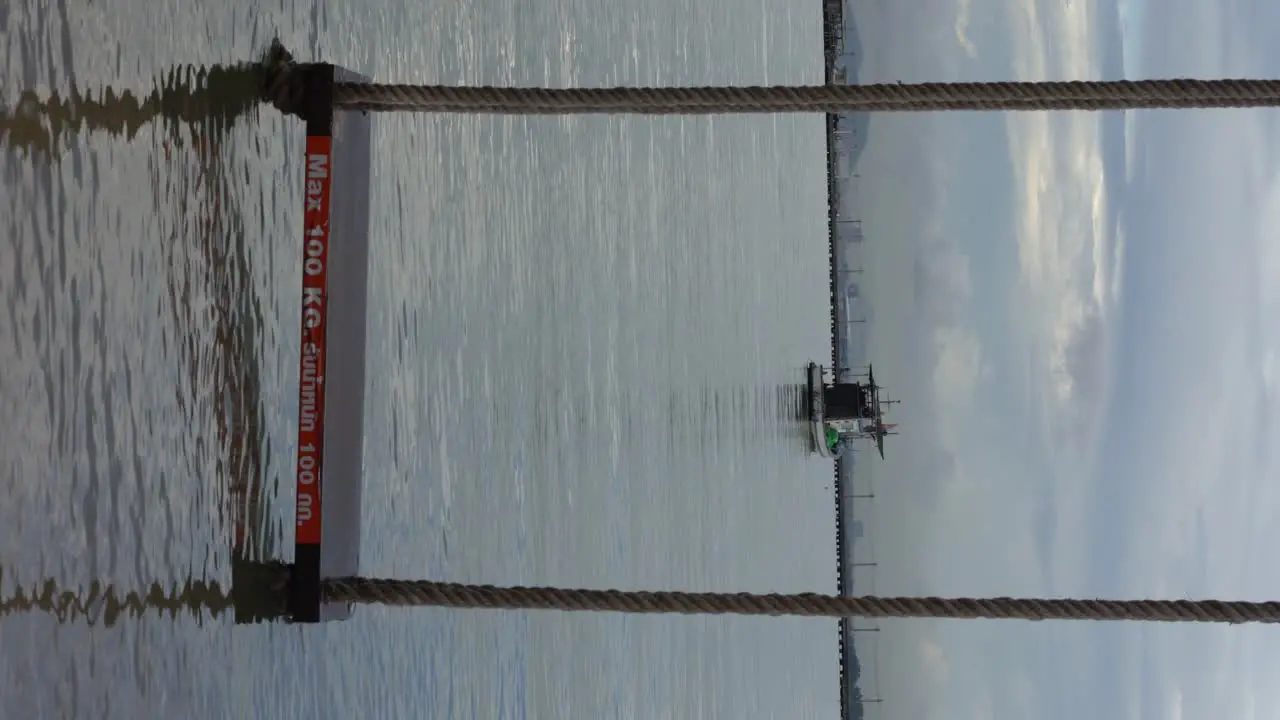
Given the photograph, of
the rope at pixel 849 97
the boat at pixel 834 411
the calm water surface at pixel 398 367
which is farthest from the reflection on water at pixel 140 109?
the boat at pixel 834 411

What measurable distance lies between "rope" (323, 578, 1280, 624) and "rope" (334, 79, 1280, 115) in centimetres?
76

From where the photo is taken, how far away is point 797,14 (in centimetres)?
2012

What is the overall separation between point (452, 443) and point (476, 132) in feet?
3.94

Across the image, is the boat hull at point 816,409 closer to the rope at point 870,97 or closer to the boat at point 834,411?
the boat at point 834,411

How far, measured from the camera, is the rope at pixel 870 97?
2094mm

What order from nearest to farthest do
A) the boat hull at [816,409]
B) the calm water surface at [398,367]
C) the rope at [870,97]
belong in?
1. the calm water surface at [398,367]
2. the rope at [870,97]
3. the boat hull at [816,409]

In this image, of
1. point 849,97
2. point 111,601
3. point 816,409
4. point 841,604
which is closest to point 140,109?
point 111,601

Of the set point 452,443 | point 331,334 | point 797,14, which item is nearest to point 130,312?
point 331,334

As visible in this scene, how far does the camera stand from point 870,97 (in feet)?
6.95

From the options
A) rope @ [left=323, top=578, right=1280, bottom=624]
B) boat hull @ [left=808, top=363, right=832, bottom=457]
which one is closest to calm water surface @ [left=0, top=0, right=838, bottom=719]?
rope @ [left=323, top=578, right=1280, bottom=624]

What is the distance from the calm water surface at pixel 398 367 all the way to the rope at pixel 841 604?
421 millimetres

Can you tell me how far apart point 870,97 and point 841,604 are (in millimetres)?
807

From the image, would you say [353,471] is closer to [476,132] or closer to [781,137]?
[476,132]

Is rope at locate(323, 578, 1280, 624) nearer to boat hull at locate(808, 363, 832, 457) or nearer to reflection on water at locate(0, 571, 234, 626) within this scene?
reflection on water at locate(0, 571, 234, 626)
